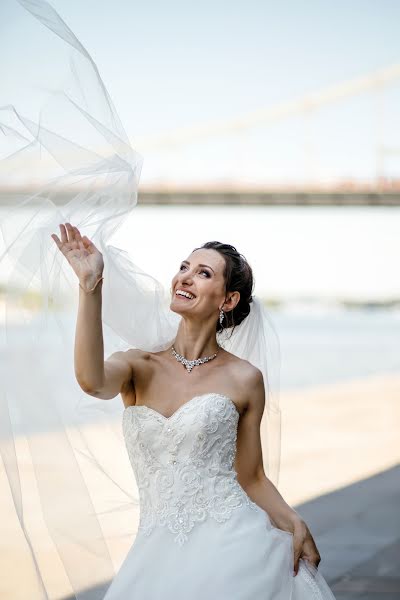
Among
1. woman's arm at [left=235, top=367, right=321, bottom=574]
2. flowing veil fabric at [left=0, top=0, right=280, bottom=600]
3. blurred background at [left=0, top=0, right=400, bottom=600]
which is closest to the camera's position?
flowing veil fabric at [left=0, top=0, right=280, bottom=600]

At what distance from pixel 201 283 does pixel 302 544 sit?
0.53 metres

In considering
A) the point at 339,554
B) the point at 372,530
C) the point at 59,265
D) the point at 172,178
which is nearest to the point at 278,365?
the point at 59,265

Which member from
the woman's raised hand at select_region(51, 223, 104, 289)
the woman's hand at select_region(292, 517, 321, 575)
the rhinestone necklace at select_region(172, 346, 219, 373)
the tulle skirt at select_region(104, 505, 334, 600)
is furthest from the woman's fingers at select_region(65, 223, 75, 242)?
the woman's hand at select_region(292, 517, 321, 575)

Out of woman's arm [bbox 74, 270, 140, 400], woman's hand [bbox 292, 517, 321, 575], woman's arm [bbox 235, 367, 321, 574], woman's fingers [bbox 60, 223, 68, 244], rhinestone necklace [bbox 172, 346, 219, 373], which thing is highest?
woman's fingers [bbox 60, 223, 68, 244]

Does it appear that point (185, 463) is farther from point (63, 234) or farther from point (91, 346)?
point (63, 234)

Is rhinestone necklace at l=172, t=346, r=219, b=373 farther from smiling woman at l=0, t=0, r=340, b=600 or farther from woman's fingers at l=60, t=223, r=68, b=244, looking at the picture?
woman's fingers at l=60, t=223, r=68, b=244

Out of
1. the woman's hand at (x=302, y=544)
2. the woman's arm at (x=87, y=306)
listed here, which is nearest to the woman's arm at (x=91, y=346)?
the woman's arm at (x=87, y=306)

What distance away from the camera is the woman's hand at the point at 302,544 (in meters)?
1.70

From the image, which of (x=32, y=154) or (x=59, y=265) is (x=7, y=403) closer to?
(x=59, y=265)

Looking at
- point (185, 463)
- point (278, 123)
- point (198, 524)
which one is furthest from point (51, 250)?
point (278, 123)

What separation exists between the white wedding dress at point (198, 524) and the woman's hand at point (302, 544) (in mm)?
16

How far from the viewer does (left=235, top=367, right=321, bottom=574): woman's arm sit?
173 cm

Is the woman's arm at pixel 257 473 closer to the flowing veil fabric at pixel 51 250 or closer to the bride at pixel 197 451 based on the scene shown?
the bride at pixel 197 451

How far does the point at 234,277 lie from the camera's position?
181cm
